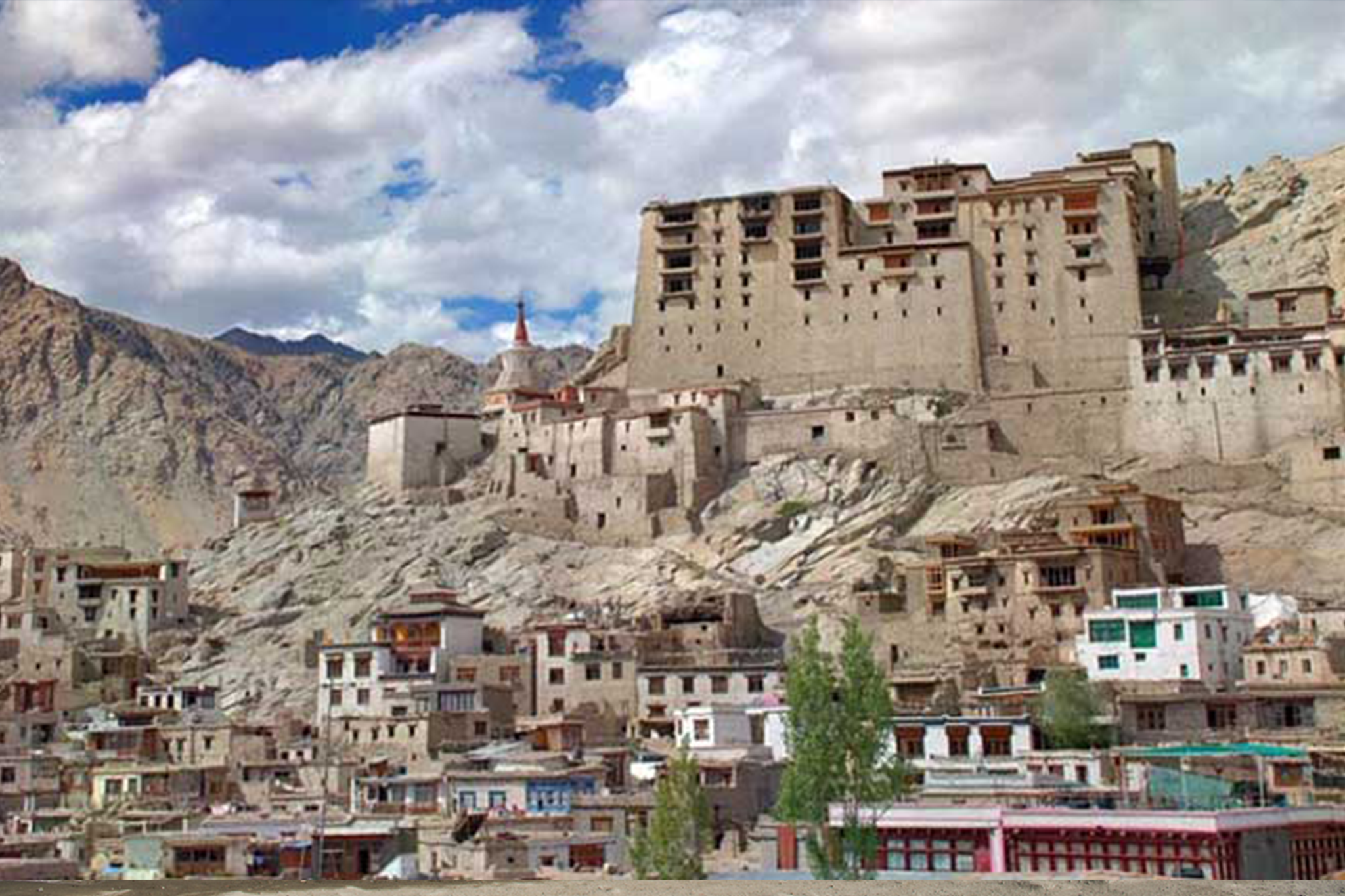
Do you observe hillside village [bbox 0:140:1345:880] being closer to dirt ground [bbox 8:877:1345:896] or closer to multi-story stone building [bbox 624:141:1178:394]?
multi-story stone building [bbox 624:141:1178:394]

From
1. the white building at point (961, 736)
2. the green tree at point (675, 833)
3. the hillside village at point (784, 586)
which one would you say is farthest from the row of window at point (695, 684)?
the green tree at point (675, 833)

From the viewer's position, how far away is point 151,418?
474ft

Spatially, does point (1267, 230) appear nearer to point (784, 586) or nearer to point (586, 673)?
point (784, 586)

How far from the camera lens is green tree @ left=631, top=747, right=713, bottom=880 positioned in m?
28.1

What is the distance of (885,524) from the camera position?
6281cm

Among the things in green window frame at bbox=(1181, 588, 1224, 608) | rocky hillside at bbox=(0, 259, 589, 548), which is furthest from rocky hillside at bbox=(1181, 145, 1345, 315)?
rocky hillside at bbox=(0, 259, 589, 548)

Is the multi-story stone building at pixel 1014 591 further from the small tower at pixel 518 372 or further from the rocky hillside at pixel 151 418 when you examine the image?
the rocky hillside at pixel 151 418

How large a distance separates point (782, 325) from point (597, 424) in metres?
8.78

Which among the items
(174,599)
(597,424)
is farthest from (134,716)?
(597,424)

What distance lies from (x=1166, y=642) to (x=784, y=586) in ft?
58.7

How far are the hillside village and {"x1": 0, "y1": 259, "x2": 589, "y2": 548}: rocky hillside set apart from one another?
185ft

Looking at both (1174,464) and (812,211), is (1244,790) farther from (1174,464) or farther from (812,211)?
(812,211)

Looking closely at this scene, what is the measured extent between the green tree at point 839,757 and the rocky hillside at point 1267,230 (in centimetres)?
4624

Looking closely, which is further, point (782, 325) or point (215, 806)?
point (782, 325)
